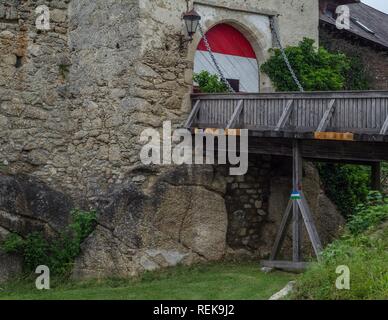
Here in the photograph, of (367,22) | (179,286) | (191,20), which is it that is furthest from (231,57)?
(367,22)

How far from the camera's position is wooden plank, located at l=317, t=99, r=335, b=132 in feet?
36.2

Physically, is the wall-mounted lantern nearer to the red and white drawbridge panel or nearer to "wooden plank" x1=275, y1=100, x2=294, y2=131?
the red and white drawbridge panel

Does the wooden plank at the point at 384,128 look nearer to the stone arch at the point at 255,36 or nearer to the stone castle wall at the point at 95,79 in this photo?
the stone castle wall at the point at 95,79

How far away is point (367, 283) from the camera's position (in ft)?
25.9

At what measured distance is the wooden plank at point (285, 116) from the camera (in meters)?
11.6

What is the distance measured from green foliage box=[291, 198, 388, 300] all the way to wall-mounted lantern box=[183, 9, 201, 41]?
4891 mm

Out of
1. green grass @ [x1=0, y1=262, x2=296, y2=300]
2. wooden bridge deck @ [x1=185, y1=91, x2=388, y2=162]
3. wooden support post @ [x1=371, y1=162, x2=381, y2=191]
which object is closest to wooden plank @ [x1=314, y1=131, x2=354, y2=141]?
wooden bridge deck @ [x1=185, y1=91, x2=388, y2=162]

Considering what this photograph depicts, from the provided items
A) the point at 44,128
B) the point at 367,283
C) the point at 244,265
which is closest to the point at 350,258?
the point at 367,283

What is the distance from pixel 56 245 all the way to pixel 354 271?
22.4ft

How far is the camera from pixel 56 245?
1345 centimetres

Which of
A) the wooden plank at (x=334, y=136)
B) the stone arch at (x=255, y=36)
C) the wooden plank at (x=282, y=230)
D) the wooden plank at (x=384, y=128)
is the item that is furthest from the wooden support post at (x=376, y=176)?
the wooden plank at (x=384, y=128)

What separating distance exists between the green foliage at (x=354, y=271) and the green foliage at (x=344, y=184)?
213 inches
